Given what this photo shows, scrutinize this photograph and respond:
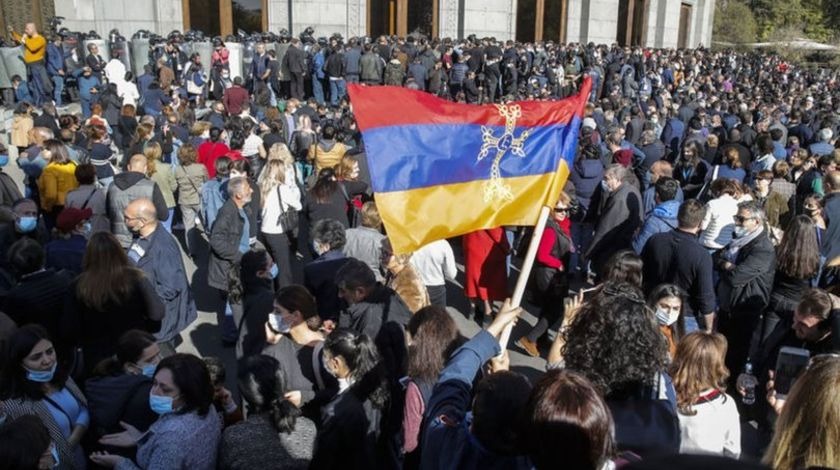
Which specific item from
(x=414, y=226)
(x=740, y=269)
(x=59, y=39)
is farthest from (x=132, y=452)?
(x=59, y=39)

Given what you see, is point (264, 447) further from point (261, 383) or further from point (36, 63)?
point (36, 63)

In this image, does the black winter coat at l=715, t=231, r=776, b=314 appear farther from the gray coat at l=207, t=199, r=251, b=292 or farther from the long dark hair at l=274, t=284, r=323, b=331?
the gray coat at l=207, t=199, r=251, b=292

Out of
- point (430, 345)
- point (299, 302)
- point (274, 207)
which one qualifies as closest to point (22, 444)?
point (299, 302)

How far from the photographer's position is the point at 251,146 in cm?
1027

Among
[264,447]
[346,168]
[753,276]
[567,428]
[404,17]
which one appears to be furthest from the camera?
[404,17]

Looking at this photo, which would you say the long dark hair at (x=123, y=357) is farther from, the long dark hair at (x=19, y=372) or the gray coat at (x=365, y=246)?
the gray coat at (x=365, y=246)

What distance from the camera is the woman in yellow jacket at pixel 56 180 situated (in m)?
8.02

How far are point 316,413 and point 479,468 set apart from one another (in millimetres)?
1636

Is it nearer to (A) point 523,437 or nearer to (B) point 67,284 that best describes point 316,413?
(A) point 523,437

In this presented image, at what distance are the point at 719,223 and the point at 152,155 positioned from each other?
597cm

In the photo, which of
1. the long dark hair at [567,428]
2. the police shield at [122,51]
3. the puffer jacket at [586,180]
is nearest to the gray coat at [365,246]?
the puffer jacket at [586,180]

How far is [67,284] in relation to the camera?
204 inches

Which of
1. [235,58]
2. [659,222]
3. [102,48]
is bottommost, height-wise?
[659,222]

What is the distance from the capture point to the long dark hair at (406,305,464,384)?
12.6 ft
